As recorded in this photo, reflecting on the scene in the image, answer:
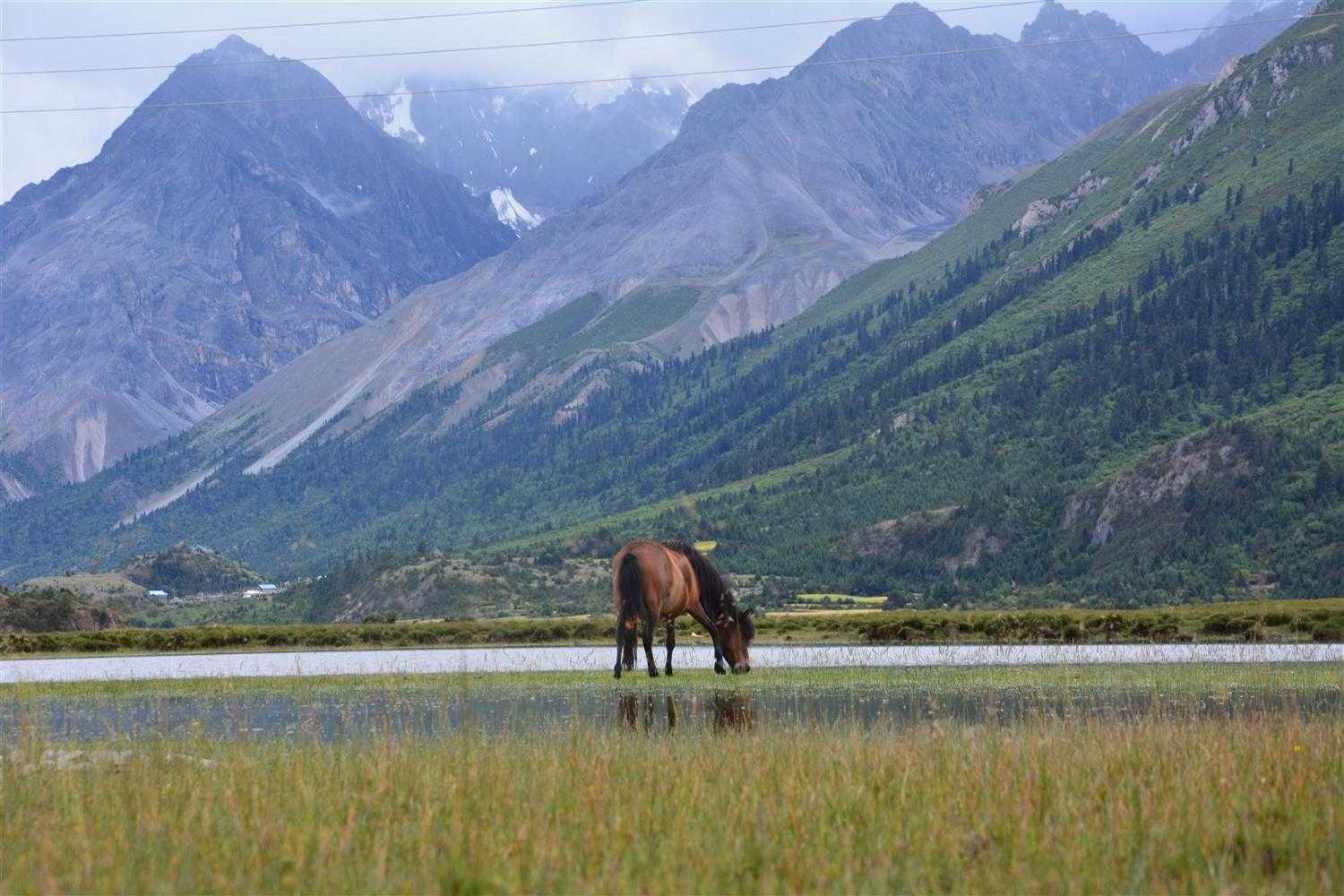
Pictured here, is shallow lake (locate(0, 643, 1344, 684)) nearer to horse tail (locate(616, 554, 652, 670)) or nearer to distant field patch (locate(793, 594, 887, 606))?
horse tail (locate(616, 554, 652, 670))

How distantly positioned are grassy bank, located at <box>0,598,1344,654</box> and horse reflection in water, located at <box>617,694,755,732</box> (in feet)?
98.9

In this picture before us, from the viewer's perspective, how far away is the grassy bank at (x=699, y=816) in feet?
37.6

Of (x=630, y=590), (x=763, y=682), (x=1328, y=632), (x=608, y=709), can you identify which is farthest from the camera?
(x=1328, y=632)

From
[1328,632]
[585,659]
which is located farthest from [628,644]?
[1328,632]

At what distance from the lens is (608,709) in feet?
98.9

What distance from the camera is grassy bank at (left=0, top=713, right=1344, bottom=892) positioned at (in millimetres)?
11461

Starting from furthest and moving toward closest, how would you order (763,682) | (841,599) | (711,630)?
(841,599) < (711,630) < (763,682)

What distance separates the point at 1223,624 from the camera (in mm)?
62969

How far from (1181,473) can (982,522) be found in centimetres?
2284

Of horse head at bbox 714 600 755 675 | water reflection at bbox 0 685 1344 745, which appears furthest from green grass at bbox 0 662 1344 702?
horse head at bbox 714 600 755 675

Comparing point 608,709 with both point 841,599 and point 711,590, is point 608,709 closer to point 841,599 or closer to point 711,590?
point 711,590

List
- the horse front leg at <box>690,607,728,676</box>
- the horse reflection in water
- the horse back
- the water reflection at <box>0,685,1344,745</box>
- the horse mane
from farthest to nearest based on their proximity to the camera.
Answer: the horse mane
the horse front leg at <box>690,607,728,676</box>
the horse back
the horse reflection in water
the water reflection at <box>0,685,1344,745</box>

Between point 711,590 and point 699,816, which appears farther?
point 711,590

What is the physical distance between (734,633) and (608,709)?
39.5 feet
